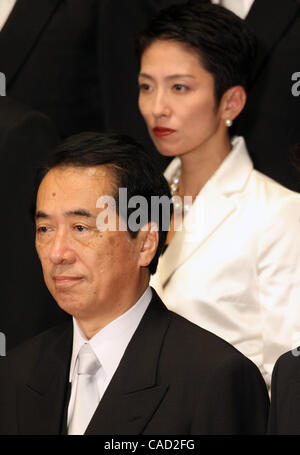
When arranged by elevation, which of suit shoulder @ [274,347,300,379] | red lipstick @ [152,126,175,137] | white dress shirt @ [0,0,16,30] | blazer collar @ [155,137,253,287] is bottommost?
suit shoulder @ [274,347,300,379]

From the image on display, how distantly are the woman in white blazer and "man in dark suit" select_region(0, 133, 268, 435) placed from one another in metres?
0.52

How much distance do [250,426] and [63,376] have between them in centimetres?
33

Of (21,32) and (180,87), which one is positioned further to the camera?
(21,32)

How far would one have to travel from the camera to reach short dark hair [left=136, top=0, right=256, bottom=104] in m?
2.53

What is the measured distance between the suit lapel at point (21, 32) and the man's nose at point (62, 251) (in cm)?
100

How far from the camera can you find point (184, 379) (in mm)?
1854

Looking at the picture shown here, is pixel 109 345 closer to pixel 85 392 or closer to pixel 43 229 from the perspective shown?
pixel 85 392

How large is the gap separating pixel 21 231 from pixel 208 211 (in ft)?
1.50

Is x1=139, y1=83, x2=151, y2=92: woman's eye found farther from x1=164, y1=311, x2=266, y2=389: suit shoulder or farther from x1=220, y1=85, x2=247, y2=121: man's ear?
x1=164, y1=311, x2=266, y2=389: suit shoulder

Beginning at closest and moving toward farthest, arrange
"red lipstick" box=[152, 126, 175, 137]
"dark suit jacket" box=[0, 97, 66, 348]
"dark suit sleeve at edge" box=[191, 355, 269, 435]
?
1. "dark suit sleeve at edge" box=[191, 355, 269, 435]
2. "dark suit jacket" box=[0, 97, 66, 348]
3. "red lipstick" box=[152, 126, 175, 137]

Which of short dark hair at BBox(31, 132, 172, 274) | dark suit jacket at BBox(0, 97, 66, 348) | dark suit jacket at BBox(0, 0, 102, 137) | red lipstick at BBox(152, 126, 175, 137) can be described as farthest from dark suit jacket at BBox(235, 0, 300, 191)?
→ short dark hair at BBox(31, 132, 172, 274)

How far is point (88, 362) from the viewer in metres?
1.90

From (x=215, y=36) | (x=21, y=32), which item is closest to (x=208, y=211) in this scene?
(x=215, y=36)

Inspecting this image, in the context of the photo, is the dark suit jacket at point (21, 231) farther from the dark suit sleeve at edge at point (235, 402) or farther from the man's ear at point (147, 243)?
the dark suit sleeve at edge at point (235, 402)
